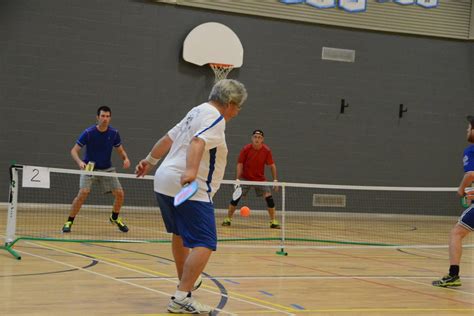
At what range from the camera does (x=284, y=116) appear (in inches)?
761

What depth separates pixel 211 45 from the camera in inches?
712

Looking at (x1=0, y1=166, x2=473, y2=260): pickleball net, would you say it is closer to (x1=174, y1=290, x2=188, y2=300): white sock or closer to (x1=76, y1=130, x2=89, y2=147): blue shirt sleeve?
(x1=76, y1=130, x2=89, y2=147): blue shirt sleeve

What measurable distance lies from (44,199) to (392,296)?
409 inches

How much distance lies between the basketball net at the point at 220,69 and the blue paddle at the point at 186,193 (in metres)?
12.7

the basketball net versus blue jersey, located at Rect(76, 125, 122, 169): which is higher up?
the basketball net

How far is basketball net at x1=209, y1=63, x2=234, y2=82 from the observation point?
18.2m

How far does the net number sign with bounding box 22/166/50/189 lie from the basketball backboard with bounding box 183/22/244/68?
8980 millimetres

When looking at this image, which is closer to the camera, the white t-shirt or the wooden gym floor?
the white t-shirt

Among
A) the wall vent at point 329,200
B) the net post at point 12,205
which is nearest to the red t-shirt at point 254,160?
the wall vent at point 329,200

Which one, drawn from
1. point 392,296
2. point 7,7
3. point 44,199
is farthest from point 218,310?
point 7,7

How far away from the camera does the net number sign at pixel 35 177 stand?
30.4 feet

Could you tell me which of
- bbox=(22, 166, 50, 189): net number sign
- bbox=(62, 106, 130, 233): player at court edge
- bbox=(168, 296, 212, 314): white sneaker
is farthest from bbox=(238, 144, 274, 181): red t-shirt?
bbox=(168, 296, 212, 314): white sneaker

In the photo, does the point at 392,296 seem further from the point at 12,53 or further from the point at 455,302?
the point at 12,53

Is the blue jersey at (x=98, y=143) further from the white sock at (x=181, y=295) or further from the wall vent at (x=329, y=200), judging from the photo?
the wall vent at (x=329, y=200)
